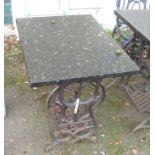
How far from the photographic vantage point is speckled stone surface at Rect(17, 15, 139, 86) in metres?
2.70

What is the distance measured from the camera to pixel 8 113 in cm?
360

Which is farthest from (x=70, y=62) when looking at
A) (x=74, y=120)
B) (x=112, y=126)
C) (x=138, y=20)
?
(x=138, y=20)

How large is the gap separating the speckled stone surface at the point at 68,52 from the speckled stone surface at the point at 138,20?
34 centimetres

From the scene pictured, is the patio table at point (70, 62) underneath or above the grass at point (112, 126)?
above

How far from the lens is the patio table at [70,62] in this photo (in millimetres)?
2711

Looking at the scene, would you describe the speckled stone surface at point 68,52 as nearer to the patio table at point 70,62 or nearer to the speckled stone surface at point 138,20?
the patio table at point 70,62

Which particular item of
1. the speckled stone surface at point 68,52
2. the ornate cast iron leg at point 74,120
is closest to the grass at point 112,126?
the ornate cast iron leg at point 74,120

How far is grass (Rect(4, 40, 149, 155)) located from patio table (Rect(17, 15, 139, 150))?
127 mm

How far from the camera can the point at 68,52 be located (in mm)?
→ 2957

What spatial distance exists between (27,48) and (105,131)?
3.73 ft

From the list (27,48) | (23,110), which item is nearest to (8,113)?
(23,110)

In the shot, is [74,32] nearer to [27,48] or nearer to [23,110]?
[27,48]

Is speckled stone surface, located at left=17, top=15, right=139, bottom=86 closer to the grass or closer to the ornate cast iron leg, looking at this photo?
the ornate cast iron leg

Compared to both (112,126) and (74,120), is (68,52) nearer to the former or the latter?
(74,120)
